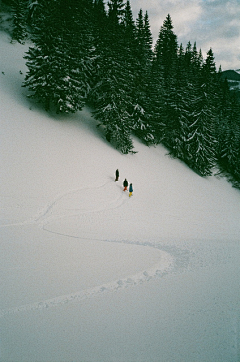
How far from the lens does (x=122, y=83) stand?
2497cm

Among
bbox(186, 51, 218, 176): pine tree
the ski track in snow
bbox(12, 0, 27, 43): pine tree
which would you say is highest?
bbox(12, 0, 27, 43): pine tree

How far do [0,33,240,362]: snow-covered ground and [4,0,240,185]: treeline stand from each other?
7841 millimetres

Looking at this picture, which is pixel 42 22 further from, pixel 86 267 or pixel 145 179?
pixel 86 267

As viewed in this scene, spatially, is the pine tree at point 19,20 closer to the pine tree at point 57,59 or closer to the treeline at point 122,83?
the treeline at point 122,83

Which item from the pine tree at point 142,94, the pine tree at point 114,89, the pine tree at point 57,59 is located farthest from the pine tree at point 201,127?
the pine tree at point 57,59

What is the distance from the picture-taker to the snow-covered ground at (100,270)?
3820 mm

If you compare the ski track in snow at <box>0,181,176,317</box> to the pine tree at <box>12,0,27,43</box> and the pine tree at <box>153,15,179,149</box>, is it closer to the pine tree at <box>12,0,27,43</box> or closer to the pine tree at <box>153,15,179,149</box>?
the pine tree at <box>153,15,179,149</box>

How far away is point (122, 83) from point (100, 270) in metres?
24.2

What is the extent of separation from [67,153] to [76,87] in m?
9.07

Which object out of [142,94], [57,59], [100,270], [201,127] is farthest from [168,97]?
[100,270]

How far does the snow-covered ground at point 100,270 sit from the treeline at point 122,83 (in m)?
7.84

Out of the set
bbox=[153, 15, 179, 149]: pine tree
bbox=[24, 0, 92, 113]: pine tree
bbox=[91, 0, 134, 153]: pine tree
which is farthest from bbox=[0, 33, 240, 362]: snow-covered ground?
bbox=[153, 15, 179, 149]: pine tree

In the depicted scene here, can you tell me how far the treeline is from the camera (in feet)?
72.9

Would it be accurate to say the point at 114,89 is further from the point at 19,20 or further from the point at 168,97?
the point at 19,20
